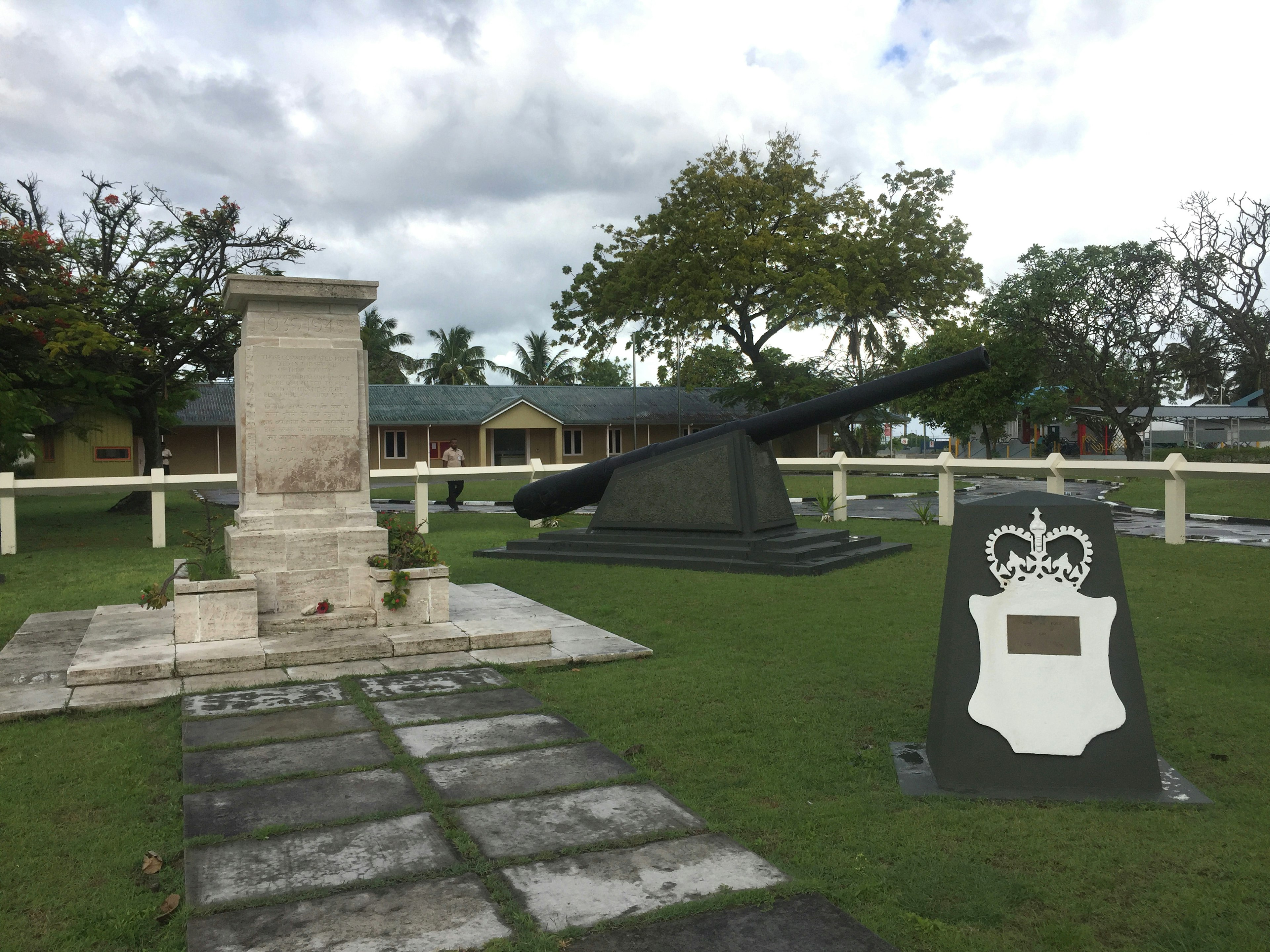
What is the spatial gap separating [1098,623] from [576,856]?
2253 millimetres

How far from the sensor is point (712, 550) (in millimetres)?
11047

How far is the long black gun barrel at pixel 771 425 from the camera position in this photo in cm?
1012

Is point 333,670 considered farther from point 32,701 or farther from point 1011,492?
point 1011,492

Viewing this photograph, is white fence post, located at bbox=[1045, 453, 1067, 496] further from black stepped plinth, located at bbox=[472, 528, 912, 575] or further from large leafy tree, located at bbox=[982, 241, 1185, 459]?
large leafy tree, located at bbox=[982, 241, 1185, 459]

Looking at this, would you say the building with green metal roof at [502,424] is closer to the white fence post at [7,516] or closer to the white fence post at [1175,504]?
the white fence post at [7,516]

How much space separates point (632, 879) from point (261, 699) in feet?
10.6

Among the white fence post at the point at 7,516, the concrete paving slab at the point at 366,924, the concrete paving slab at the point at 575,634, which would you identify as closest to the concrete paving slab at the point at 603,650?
the concrete paving slab at the point at 575,634

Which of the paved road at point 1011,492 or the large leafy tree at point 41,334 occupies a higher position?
the large leafy tree at point 41,334

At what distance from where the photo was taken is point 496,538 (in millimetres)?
14773

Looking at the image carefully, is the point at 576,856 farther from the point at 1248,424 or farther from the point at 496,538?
the point at 1248,424

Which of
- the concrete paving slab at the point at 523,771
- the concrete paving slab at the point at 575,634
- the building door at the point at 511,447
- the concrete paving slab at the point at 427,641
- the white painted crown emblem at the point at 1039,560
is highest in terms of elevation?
the building door at the point at 511,447

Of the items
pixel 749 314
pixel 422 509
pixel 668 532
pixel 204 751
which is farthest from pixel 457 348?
pixel 204 751

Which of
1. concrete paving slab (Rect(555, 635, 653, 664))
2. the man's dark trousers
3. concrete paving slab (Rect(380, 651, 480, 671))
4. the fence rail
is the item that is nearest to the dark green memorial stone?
concrete paving slab (Rect(555, 635, 653, 664))

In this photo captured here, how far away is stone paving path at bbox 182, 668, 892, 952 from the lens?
288 cm
